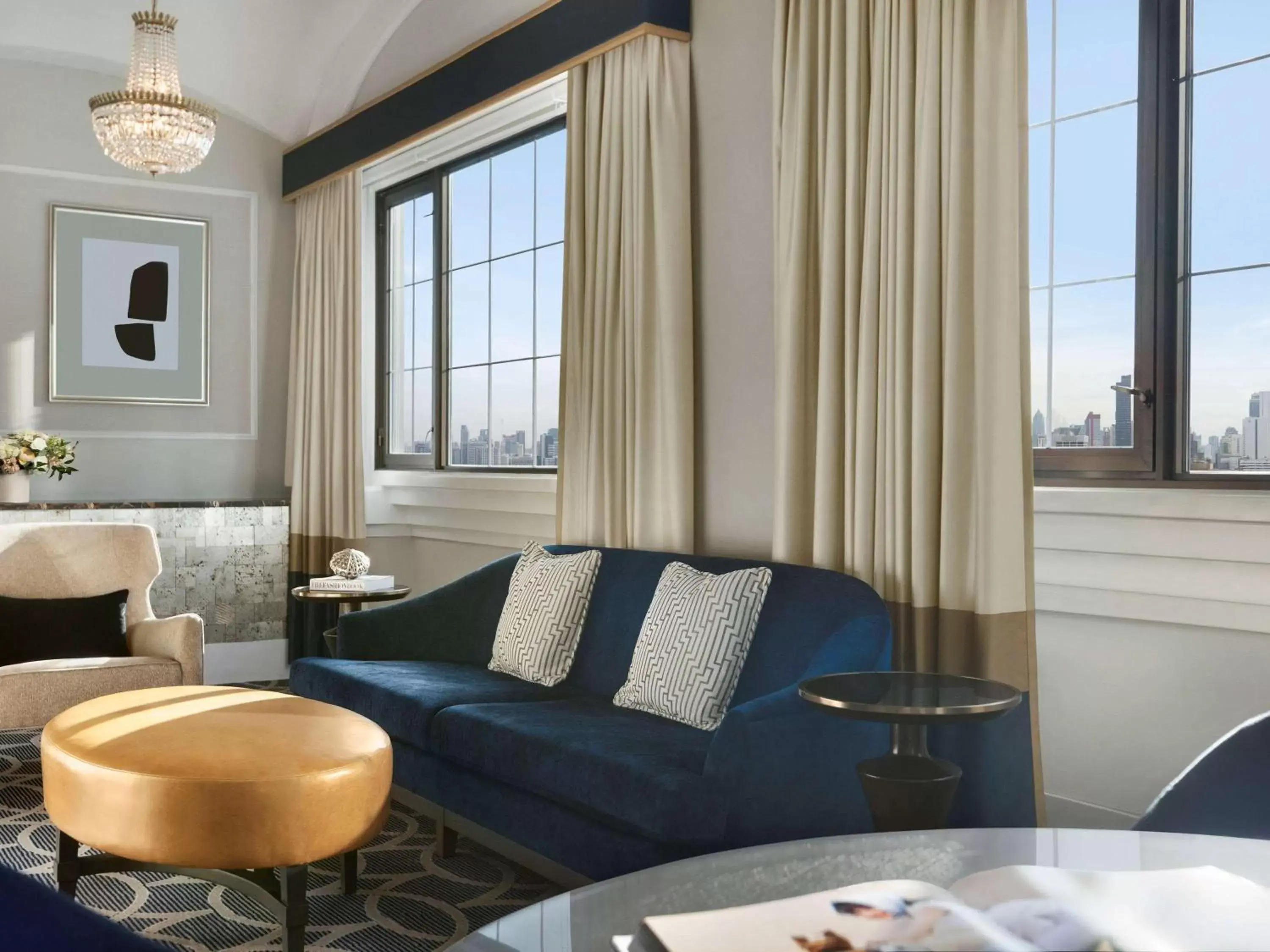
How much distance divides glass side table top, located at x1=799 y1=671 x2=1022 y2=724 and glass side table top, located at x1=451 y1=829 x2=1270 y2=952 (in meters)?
0.98

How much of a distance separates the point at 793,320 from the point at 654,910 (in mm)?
2556

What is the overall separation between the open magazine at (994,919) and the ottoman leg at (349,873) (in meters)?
2.38

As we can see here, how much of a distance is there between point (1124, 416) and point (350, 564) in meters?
2.91

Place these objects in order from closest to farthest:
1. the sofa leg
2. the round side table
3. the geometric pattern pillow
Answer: the geometric pattern pillow → the sofa leg → the round side table

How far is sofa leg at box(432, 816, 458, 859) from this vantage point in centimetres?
331

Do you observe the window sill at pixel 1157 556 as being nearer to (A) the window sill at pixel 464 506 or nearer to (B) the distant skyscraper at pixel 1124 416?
(B) the distant skyscraper at pixel 1124 416

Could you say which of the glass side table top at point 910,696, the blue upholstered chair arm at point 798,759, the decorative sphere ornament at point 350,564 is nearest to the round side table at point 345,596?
the decorative sphere ornament at point 350,564

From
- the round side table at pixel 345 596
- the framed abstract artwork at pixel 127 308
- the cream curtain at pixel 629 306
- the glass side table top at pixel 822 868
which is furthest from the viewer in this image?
the framed abstract artwork at pixel 127 308

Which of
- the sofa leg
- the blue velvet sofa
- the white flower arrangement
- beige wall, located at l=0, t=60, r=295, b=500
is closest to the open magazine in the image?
the blue velvet sofa

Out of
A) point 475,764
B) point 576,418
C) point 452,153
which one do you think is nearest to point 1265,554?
point 475,764

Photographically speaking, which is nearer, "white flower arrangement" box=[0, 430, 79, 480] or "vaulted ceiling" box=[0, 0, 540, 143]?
"white flower arrangement" box=[0, 430, 79, 480]

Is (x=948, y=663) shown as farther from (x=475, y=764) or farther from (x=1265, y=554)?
(x=475, y=764)

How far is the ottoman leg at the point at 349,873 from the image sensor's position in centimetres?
301

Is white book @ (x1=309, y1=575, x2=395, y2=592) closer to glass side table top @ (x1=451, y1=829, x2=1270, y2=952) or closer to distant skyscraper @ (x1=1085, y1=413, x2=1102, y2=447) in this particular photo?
distant skyscraper @ (x1=1085, y1=413, x2=1102, y2=447)
